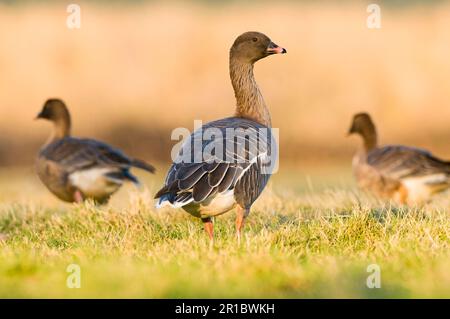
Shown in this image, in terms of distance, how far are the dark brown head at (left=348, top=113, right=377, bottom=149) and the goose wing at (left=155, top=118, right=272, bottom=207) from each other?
6.40m

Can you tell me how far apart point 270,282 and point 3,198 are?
23.3 ft

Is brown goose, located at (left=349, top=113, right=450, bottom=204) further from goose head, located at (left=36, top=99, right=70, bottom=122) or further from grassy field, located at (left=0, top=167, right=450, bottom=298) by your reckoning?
goose head, located at (left=36, top=99, right=70, bottom=122)

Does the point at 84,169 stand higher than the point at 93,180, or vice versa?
the point at 84,169

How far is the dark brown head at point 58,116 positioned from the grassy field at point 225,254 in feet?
13.2

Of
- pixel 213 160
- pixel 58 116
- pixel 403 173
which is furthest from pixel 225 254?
pixel 58 116

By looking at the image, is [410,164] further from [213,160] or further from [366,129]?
[213,160]

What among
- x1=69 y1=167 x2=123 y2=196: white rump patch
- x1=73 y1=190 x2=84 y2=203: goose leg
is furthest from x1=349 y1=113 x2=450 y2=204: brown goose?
x1=73 y1=190 x2=84 y2=203: goose leg

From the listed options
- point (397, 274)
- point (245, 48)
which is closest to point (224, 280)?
point (397, 274)

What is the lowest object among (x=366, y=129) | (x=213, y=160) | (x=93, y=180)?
(x=213, y=160)

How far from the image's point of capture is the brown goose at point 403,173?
1176 cm

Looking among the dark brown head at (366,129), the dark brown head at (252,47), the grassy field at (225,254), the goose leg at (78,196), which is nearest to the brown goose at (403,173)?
the dark brown head at (366,129)

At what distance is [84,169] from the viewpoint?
11.2 meters

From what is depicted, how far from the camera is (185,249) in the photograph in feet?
20.4

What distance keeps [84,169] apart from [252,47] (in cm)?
375
